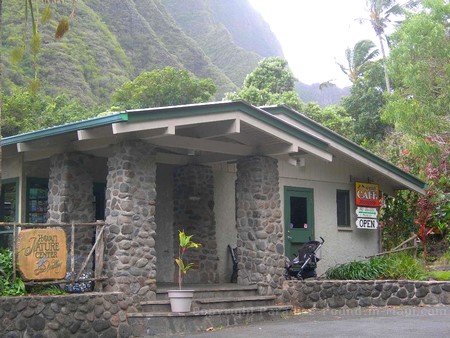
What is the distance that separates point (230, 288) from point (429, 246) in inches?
311

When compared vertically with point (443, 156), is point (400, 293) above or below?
below

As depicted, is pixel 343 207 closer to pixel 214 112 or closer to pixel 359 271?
pixel 359 271

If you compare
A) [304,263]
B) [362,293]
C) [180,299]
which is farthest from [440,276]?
[180,299]

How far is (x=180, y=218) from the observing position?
14.4 m

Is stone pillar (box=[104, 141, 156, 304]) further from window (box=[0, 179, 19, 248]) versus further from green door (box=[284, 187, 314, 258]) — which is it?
green door (box=[284, 187, 314, 258])

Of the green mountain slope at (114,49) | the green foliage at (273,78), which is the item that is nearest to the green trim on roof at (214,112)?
the green foliage at (273,78)

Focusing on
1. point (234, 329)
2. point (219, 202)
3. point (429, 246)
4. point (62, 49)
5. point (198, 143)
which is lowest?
point (234, 329)

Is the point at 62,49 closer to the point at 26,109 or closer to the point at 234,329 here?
the point at 26,109

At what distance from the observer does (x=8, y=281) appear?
32.8ft

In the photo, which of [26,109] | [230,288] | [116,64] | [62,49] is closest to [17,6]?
[62,49]

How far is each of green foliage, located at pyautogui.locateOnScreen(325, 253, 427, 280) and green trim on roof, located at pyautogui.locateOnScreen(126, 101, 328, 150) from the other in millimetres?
2976

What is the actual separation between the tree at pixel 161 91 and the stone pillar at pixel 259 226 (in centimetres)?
3023

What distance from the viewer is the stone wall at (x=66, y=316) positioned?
379 inches

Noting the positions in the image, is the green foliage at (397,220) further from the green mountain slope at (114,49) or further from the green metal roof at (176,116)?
the green mountain slope at (114,49)
